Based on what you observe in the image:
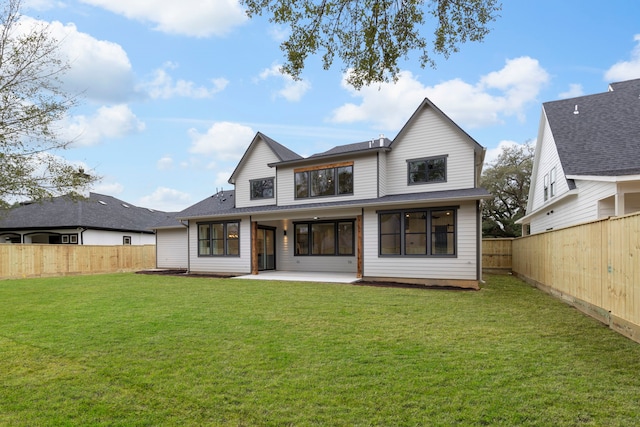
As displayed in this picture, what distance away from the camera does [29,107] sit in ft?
18.9

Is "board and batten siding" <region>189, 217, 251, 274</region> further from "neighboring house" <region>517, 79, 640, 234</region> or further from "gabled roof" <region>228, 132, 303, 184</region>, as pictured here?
"neighboring house" <region>517, 79, 640, 234</region>

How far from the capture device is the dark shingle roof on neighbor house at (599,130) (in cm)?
1054

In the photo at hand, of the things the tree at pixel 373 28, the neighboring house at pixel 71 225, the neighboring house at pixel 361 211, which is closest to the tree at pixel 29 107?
the tree at pixel 373 28

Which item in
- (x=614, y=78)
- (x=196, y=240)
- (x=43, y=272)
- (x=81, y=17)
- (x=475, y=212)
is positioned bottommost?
(x=43, y=272)

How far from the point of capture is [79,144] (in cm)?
705

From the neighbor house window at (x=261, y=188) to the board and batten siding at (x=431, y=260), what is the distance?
5243mm

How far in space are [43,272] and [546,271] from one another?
20.7m

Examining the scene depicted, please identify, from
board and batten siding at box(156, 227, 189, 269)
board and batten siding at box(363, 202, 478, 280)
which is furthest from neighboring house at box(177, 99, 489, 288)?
board and batten siding at box(156, 227, 189, 269)

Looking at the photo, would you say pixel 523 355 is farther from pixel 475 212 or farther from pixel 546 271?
pixel 475 212

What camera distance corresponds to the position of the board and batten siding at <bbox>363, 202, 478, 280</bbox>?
11.0m

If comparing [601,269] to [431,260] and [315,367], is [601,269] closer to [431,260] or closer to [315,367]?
[315,367]

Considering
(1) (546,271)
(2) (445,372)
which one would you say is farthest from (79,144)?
(1) (546,271)

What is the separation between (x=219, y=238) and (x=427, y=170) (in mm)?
9851

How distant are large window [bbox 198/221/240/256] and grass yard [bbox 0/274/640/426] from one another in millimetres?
8332
